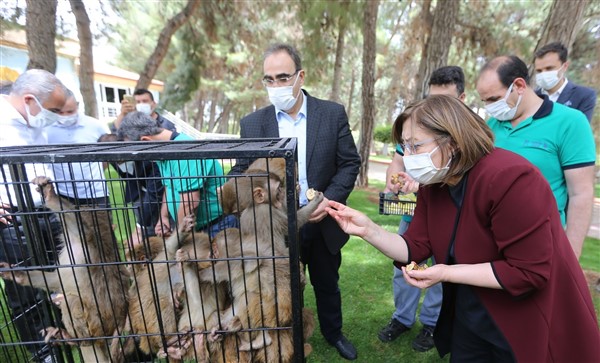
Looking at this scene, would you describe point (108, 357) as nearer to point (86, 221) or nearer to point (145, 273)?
point (145, 273)

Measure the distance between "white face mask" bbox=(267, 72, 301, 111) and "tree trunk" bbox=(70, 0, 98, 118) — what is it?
695cm

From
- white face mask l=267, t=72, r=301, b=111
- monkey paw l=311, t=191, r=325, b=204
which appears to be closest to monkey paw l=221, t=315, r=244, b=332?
monkey paw l=311, t=191, r=325, b=204

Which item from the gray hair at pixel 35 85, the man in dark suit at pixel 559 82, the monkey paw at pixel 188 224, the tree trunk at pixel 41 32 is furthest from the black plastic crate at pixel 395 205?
the tree trunk at pixel 41 32

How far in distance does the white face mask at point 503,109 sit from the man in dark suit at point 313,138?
1032mm

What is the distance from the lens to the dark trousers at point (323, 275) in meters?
2.84

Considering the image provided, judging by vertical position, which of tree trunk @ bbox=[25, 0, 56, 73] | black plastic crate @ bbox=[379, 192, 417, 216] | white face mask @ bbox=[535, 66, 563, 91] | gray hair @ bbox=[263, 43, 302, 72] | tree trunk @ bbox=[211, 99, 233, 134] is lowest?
tree trunk @ bbox=[211, 99, 233, 134]

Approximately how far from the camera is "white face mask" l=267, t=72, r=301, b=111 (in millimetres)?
2681

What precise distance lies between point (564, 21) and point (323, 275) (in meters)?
5.07

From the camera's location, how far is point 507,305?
5.33 ft

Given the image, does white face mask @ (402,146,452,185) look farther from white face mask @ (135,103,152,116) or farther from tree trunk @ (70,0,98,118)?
tree trunk @ (70,0,98,118)

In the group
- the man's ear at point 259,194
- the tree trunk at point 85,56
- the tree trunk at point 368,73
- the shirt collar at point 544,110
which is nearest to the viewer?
the man's ear at point 259,194

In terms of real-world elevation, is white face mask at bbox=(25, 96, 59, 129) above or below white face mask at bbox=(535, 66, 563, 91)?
below

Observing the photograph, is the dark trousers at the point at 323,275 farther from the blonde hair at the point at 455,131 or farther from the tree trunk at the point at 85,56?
the tree trunk at the point at 85,56

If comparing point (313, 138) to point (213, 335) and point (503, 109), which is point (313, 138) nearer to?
point (503, 109)
